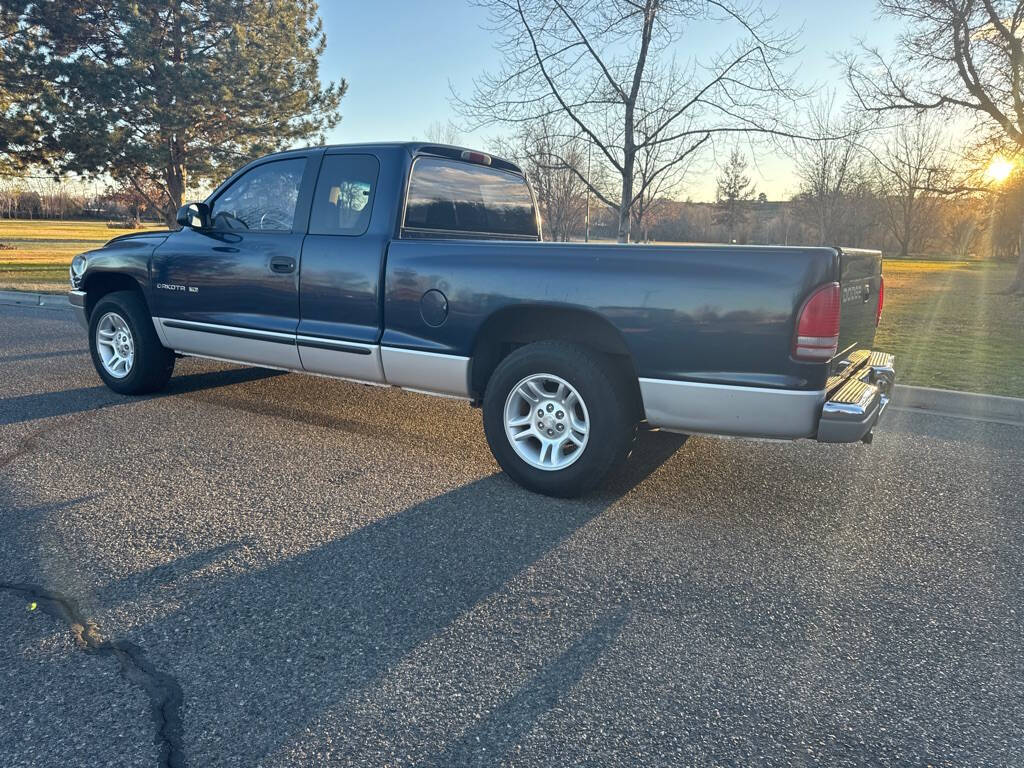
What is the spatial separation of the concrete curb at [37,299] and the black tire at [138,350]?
756 cm

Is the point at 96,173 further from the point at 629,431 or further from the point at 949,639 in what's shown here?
the point at 949,639

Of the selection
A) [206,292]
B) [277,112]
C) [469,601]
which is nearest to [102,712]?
[469,601]

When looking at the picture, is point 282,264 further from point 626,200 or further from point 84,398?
point 626,200

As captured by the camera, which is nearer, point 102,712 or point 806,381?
point 102,712

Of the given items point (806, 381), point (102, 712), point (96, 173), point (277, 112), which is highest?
point (277, 112)

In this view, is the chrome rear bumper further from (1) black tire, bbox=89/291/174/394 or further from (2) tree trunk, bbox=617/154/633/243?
(2) tree trunk, bbox=617/154/633/243

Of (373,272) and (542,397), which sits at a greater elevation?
(373,272)

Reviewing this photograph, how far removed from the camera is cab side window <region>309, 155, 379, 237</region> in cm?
471

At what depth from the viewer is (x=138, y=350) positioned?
5.78m

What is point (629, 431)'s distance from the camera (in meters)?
3.92

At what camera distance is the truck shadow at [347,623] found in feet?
7.16

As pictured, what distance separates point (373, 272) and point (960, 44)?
59.5ft

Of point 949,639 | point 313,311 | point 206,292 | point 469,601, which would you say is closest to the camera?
point 949,639

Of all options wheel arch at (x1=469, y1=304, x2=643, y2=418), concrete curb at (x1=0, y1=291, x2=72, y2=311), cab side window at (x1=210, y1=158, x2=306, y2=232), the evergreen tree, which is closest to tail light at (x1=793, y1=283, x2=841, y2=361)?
wheel arch at (x1=469, y1=304, x2=643, y2=418)
